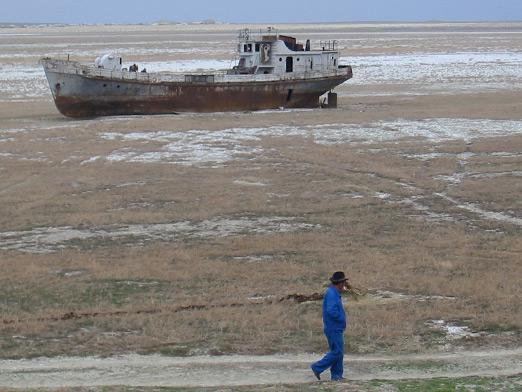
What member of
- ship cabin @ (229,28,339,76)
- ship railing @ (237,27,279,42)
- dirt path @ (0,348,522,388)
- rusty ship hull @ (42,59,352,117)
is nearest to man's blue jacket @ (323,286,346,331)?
dirt path @ (0,348,522,388)

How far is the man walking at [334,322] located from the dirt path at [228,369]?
0.34 meters

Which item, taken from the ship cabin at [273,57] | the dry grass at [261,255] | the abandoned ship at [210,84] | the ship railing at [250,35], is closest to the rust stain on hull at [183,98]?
the abandoned ship at [210,84]

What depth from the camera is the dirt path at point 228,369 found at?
1123cm

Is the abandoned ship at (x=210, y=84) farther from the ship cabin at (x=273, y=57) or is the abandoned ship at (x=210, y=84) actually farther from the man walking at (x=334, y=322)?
the man walking at (x=334, y=322)

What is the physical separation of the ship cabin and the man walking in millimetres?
33632

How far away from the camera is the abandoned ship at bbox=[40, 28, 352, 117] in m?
40.3

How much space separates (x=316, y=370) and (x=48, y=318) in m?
4.71

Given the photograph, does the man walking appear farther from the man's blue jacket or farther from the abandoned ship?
the abandoned ship

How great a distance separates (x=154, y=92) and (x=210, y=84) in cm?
253

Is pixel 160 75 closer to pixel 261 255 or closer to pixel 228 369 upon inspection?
pixel 261 255

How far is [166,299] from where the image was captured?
1495 cm

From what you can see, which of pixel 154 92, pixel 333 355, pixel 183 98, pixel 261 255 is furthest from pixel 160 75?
pixel 333 355

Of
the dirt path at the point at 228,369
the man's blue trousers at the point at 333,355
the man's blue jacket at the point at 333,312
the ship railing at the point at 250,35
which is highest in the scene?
the ship railing at the point at 250,35

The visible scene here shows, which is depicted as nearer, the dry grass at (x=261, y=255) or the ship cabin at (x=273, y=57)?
the dry grass at (x=261, y=255)
